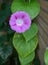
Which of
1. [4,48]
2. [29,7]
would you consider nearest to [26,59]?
[4,48]

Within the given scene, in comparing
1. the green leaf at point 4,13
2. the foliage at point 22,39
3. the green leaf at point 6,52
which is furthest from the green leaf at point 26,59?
the green leaf at point 4,13

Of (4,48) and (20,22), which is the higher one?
(20,22)

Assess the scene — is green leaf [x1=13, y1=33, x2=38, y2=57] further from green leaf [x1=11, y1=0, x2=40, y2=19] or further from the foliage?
green leaf [x1=11, y1=0, x2=40, y2=19]

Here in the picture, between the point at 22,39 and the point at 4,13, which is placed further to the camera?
the point at 4,13

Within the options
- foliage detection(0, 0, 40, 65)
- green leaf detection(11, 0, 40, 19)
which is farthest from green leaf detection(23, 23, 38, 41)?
green leaf detection(11, 0, 40, 19)

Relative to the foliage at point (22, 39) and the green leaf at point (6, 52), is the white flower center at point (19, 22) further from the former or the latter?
the green leaf at point (6, 52)

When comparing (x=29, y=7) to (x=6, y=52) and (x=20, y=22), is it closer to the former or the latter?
(x=20, y=22)

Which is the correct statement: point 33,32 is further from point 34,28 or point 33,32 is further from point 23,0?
point 23,0
